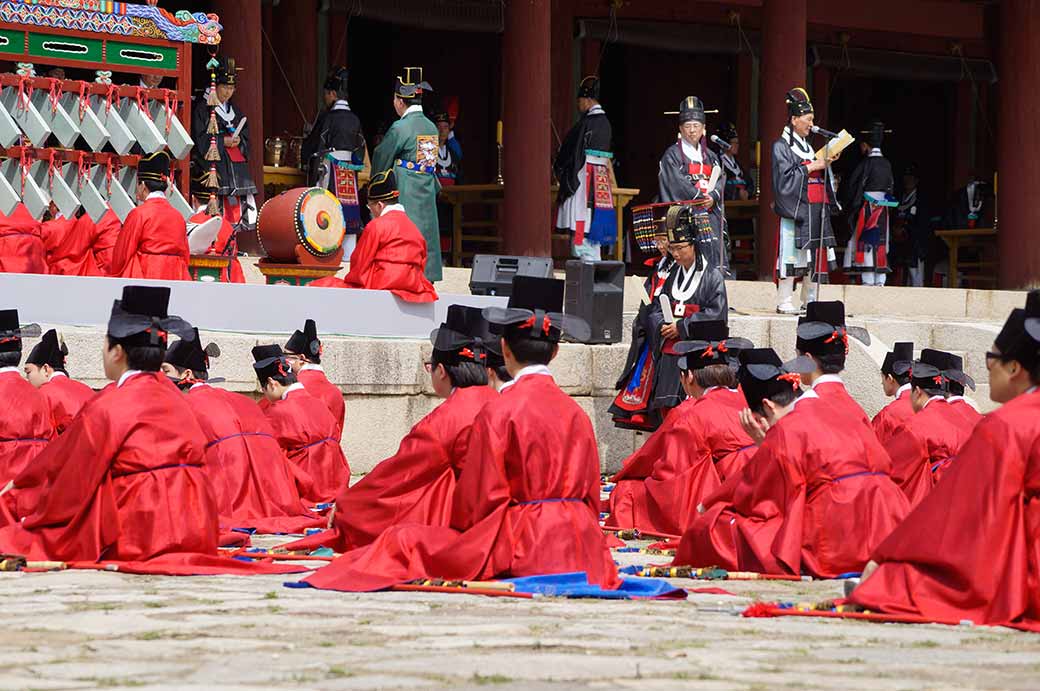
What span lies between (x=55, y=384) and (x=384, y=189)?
12.0 ft

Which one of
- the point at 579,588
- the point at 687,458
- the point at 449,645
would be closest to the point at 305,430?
the point at 687,458

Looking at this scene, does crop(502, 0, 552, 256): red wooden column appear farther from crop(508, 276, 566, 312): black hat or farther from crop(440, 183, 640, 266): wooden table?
crop(508, 276, 566, 312): black hat

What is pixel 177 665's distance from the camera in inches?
168

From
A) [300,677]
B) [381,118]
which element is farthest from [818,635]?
[381,118]

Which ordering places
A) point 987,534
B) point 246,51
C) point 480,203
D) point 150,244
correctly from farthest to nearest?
point 480,203
point 246,51
point 150,244
point 987,534

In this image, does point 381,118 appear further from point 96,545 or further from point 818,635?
point 818,635

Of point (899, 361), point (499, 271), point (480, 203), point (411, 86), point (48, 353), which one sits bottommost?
point (899, 361)

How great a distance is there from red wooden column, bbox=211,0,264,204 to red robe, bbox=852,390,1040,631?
30.3ft

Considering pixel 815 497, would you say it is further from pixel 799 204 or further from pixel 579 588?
pixel 799 204

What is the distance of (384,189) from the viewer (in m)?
11.5

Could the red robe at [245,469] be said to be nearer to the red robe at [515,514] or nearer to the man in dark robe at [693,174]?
the red robe at [515,514]

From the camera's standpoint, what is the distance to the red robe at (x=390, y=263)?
11164mm

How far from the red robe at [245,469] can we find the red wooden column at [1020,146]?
8.70 metres

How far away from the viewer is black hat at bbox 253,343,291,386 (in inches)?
372
